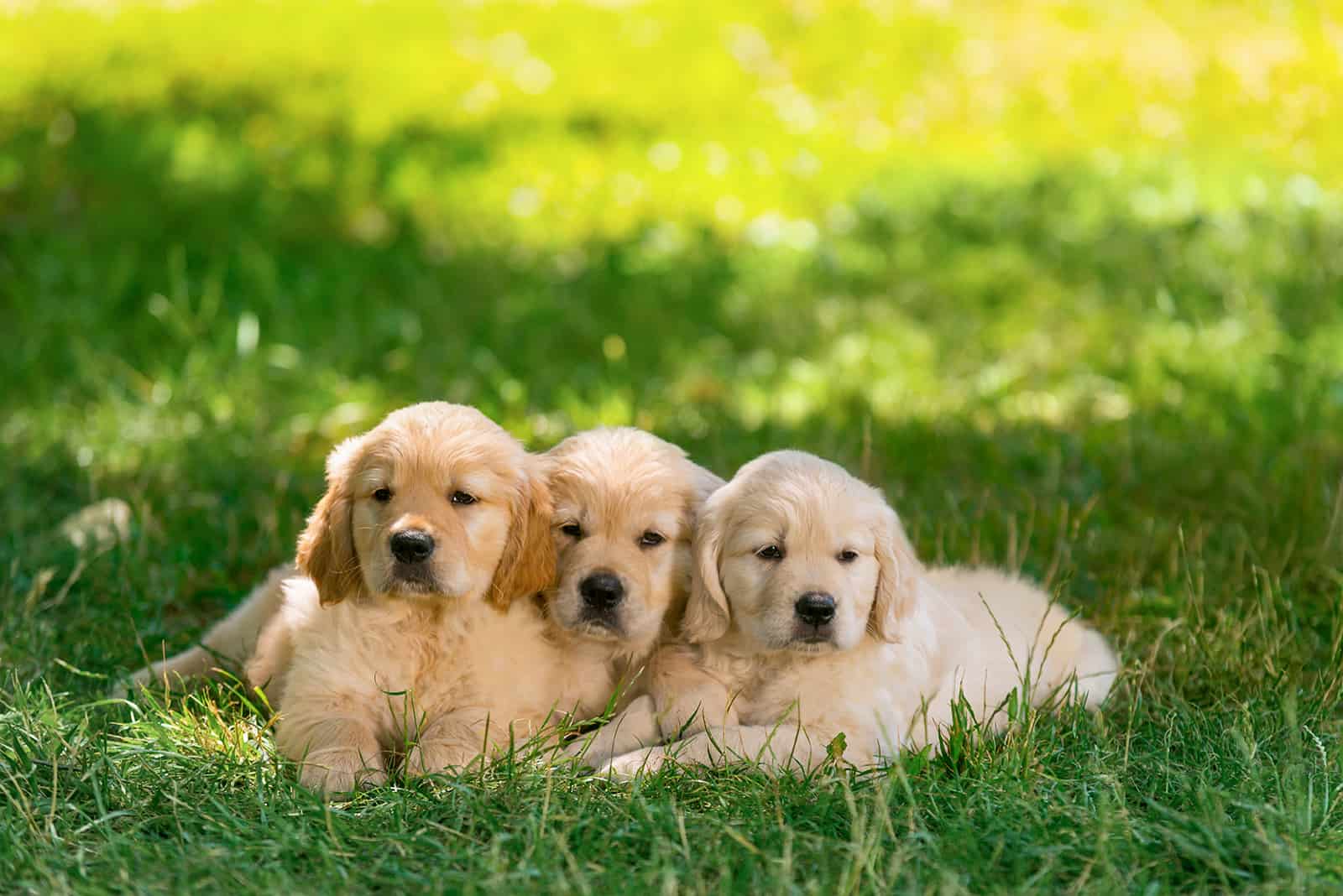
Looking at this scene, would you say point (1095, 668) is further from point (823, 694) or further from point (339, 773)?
point (339, 773)

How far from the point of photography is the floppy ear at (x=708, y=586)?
4.06 metres

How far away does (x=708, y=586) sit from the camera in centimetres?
408

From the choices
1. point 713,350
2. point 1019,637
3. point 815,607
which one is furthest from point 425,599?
point 713,350

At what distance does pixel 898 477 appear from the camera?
20.9 feet

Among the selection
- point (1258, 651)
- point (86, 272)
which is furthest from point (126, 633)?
point (86, 272)

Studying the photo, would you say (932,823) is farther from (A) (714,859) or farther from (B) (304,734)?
(B) (304,734)

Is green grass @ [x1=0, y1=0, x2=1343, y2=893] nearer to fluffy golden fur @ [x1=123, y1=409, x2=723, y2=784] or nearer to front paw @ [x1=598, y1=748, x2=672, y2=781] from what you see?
front paw @ [x1=598, y1=748, x2=672, y2=781]

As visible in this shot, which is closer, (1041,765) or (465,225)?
(1041,765)

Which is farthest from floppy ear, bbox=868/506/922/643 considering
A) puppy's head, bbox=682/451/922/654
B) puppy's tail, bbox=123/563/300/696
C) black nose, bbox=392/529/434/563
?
puppy's tail, bbox=123/563/300/696

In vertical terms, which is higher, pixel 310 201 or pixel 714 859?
pixel 310 201

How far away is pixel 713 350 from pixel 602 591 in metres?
4.37

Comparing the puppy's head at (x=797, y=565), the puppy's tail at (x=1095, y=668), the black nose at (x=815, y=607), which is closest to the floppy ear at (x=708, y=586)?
the puppy's head at (x=797, y=565)

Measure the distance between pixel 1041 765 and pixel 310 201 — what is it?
7125 millimetres

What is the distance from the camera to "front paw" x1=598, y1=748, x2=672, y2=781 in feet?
12.5
